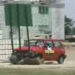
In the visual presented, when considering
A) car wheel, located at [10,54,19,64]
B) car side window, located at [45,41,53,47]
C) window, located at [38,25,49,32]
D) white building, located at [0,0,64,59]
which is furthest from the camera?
white building, located at [0,0,64,59]

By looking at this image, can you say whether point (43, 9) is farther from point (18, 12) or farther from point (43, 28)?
point (18, 12)

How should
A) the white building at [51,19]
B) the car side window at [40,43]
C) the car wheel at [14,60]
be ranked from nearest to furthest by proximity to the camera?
the car wheel at [14,60], the car side window at [40,43], the white building at [51,19]

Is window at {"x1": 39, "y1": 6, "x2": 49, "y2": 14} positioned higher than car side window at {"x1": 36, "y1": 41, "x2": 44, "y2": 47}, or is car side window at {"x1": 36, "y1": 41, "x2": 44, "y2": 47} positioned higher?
window at {"x1": 39, "y1": 6, "x2": 49, "y2": 14}

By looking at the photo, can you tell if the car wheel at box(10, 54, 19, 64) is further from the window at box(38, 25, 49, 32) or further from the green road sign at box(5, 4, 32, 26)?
the window at box(38, 25, 49, 32)

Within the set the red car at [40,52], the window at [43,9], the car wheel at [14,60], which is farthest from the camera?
the window at [43,9]

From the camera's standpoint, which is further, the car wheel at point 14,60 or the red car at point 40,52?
the red car at point 40,52

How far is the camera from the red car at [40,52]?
862 inches

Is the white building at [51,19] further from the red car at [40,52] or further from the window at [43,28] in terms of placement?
the red car at [40,52]

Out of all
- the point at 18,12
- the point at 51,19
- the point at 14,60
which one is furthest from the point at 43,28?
the point at 18,12

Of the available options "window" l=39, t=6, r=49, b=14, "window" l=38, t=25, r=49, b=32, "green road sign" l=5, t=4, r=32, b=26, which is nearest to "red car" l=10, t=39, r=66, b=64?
"green road sign" l=5, t=4, r=32, b=26

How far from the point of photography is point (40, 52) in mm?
23000

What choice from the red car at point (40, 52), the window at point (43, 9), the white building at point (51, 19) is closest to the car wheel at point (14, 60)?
the red car at point (40, 52)

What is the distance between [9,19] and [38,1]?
54.9m

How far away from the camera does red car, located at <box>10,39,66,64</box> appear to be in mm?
21891
